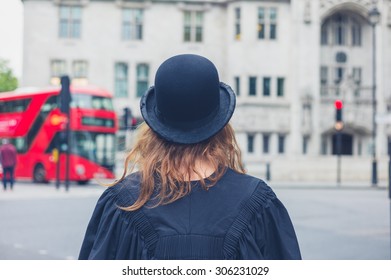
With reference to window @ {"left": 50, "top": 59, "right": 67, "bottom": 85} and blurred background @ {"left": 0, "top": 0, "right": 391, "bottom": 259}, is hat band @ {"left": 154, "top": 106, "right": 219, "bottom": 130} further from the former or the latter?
window @ {"left": 50, "top": 59, "right": 67, "bottom": 85}

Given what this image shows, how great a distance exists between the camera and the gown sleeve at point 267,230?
6.42 ft

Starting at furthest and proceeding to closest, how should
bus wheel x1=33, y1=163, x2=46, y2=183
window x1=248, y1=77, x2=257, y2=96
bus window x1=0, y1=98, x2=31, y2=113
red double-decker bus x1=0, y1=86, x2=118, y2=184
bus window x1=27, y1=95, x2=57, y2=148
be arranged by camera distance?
1. window x1=248, y1=77, x2=257, y2=96
2. bus wheel x1=33, y1=163, x2=46, y2=183
3. bus window x1=0, y1=98, x2=31, y2=113
4. red double-decker bus x1=0, y1=86, x2=118, y2=184
5. bus window x1=27, y1=95, x2=57, y2=148

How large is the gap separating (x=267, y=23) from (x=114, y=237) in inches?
1495

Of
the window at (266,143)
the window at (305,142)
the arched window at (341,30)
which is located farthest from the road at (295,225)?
the arched window at (341,30)

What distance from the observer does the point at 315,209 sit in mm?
15203

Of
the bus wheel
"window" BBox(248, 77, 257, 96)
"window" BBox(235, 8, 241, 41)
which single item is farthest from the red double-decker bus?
"window" BBox(235, 8, 241, 41)

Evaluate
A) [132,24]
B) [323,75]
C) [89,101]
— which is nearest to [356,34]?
[323,75]

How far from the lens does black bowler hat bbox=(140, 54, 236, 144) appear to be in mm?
1965

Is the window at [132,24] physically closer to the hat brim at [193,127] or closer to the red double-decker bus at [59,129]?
the red double-decker bus at [59,129]

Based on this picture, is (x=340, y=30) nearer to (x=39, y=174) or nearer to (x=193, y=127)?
(x=39, y=174)

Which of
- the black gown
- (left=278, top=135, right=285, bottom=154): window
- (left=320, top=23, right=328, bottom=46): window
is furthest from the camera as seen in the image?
(left=320, top=23, right=328, bottom=46): window

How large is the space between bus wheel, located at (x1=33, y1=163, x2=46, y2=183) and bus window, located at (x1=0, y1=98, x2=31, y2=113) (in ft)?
7.08

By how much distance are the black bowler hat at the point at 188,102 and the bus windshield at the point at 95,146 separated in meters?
22.7
